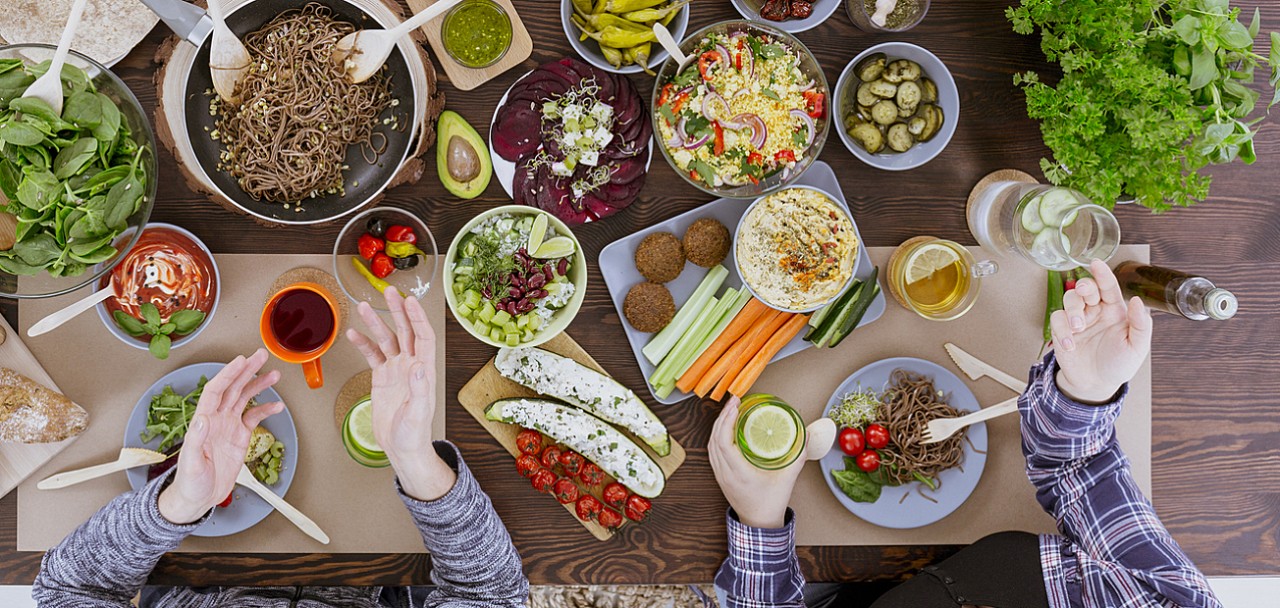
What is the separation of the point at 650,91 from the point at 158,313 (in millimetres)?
1600

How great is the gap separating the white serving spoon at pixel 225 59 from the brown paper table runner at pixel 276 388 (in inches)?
20.1

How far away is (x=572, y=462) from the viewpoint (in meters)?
2.40

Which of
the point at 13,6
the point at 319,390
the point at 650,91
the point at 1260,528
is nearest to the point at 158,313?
the point at 319,390

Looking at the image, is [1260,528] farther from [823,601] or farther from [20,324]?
[20,324]

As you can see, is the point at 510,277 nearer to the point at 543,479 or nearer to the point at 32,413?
the point at 543,479

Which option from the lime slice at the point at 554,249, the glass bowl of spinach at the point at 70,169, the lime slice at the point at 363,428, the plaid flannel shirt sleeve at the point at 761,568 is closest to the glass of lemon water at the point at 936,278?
the plaid flannel shirt sleeve at the point at 761,568

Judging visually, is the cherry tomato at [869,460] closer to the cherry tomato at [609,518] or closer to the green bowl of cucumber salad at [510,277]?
the cherry tomato at [609,518]

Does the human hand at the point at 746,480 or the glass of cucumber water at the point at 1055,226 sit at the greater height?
the glass of cucumber water at the point at 1055,226

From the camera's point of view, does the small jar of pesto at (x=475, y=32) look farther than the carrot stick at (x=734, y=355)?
No

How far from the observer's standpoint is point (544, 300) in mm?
2242

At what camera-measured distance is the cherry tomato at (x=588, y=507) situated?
239 centimetres

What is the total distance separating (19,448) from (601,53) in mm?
2124

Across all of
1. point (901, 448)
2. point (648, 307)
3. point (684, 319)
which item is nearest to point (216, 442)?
point (648, 307)

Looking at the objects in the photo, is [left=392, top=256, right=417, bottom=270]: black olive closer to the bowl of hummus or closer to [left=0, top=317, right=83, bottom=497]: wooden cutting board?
the bowl of hummus
